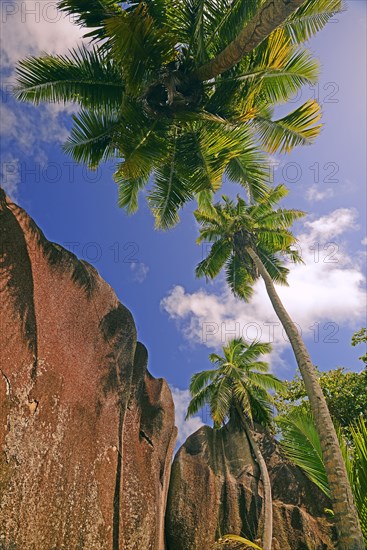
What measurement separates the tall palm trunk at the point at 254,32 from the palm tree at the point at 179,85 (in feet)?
0.16

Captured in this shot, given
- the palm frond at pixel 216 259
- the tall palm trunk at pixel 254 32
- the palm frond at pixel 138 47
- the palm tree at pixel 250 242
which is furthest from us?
the palm frond at pixel 216 259

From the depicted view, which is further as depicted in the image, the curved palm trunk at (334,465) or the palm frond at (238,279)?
the palm frond at (238,279)

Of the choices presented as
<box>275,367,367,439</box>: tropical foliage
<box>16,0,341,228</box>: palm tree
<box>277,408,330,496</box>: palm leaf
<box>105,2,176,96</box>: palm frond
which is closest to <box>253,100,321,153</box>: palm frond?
<box>16,0,341,228</box>: palm tree

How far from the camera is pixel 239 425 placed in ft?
55.0

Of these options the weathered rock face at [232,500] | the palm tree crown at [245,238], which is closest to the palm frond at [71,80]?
the palm tree crown at [245,238]

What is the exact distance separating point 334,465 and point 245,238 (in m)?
10.5

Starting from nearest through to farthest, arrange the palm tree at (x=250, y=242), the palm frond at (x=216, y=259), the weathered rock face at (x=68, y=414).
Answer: the weathered rock face at (x=68, y=414)
the palm tree at (x=250, y=242)
the palm frond at (x=216, y=259)

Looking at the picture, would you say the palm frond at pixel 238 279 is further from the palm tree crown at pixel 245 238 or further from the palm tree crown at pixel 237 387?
the palm tree crown at pixel 237 387

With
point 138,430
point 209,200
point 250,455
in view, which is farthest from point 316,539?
point 209,200

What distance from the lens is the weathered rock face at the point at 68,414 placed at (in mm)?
7445

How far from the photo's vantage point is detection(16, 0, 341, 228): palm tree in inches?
376

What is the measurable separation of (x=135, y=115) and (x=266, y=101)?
3953mm

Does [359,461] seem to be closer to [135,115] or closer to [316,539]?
[135,115]

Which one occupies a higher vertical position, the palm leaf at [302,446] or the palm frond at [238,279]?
the palm frond at [238,279]
